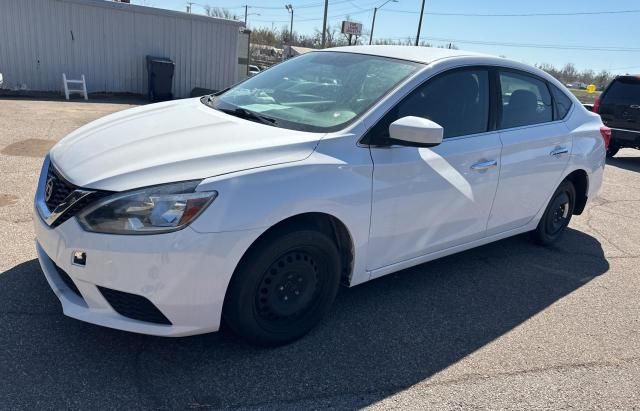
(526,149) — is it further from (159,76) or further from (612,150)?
(159,76)

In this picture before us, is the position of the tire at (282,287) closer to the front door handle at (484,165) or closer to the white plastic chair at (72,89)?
the front door handle at (484,165)

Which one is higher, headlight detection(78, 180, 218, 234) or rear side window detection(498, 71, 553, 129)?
rear side window detection(498, 71, 553, 129)

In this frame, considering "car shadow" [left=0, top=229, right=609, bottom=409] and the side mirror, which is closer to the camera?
"car shadow" [left=0, top=229, right=609, bottom=409]

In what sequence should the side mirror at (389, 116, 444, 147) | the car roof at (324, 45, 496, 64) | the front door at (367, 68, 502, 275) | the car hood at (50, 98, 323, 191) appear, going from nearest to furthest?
the car hood at (50, 98, 323, 191) < the side mirror at (389, 116, 444, 147) < the front door at (367, 68, 502, 275) < the car roof at (324, 45, 496, 64)

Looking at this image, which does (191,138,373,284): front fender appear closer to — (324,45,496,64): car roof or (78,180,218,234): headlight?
(78,180,218,234): headlight

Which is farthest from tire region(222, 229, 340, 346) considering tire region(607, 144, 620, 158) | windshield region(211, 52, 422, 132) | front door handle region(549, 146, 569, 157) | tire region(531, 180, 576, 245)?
tire region(607, 144, 620, 158)

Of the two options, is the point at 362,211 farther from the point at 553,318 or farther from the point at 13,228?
the point at 13,228

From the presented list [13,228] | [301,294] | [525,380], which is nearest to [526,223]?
[525,380]

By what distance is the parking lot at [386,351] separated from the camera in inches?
104

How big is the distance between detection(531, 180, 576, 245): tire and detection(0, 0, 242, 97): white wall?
12.3 m

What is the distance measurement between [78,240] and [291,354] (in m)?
1.32

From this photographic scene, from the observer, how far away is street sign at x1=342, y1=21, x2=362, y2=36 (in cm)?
4497

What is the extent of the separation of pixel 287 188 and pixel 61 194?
3.91 ft

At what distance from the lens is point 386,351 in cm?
315
